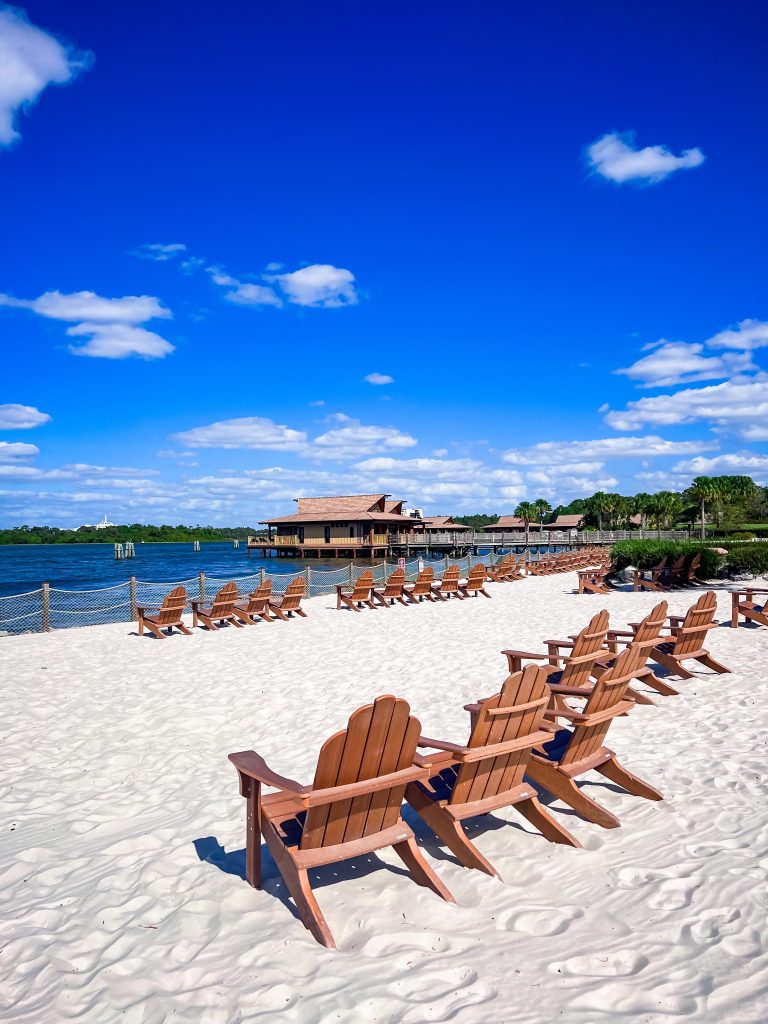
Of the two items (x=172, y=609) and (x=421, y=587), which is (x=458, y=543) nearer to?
(x=421, y=587)

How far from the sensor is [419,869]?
10.1 feet

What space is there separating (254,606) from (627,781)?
1021cm

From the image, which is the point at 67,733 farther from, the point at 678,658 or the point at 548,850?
the point at 678,658

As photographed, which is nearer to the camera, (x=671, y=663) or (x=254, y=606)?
(x=671, y=663)

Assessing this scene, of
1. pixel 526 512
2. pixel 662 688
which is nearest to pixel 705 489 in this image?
pixel 526 512

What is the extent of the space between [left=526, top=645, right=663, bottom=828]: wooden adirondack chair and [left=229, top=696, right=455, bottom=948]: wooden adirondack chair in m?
1.02

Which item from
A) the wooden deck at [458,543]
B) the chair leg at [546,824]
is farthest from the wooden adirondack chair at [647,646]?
the wooden deck at [458,543]

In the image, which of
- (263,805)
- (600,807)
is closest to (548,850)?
(600,807)

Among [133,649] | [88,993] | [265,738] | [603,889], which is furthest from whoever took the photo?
[133,649]

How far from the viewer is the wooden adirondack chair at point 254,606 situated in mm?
13255

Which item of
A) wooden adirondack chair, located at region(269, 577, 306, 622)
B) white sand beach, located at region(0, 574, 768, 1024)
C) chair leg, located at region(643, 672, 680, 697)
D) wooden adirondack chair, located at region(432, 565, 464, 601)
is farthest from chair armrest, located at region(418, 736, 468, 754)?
wooden adirondack chair, located at region(432, 565, 464, 601)

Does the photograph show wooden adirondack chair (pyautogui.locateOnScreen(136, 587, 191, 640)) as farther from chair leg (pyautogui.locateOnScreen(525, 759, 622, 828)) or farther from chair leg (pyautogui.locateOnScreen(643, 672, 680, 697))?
chair leg (pyautogui.locateOnScreen(525, 759, 622, 828))

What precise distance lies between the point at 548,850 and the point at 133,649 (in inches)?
335

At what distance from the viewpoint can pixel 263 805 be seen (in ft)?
10.5
